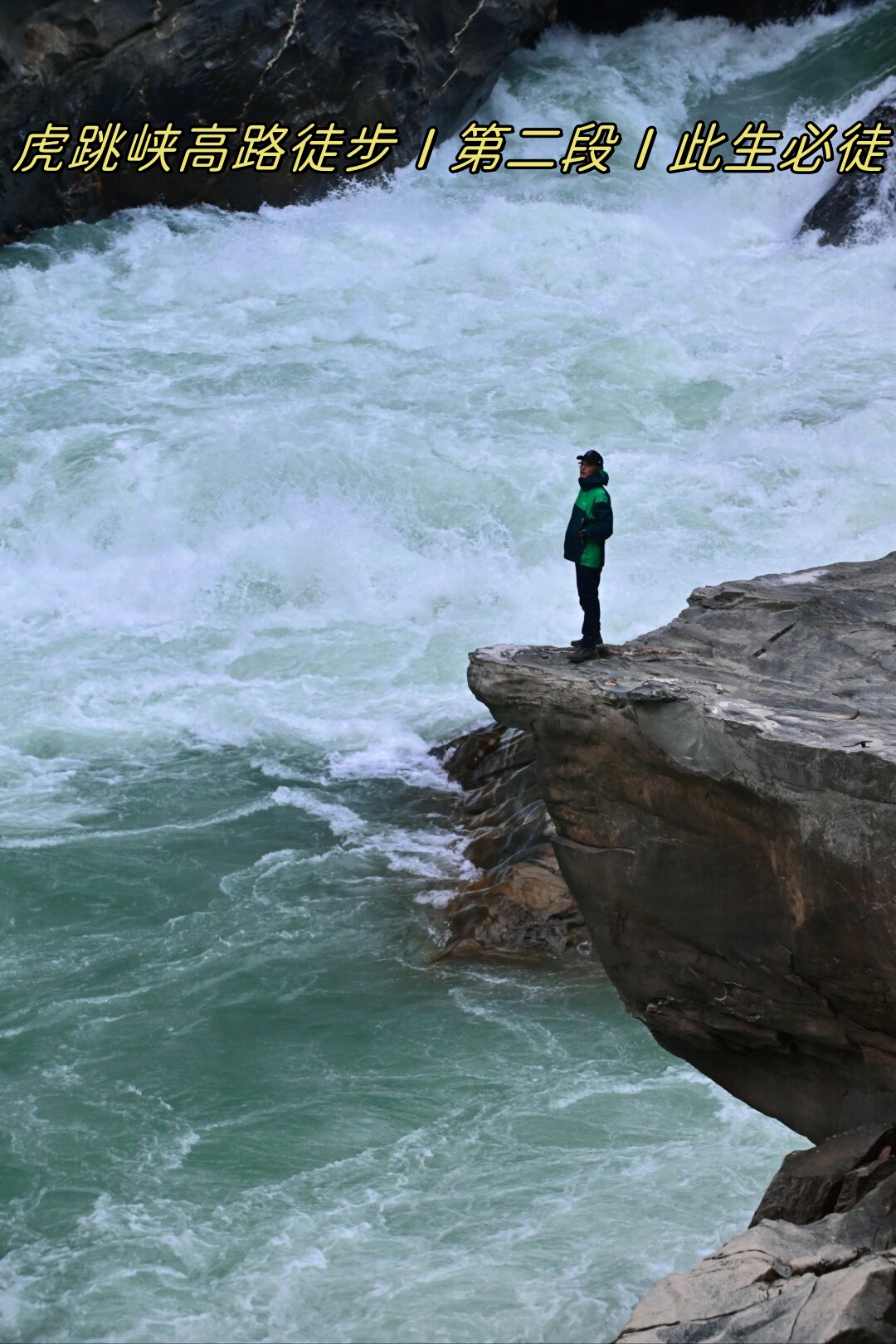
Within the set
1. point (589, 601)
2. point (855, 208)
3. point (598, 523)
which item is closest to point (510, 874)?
point (589, 601)

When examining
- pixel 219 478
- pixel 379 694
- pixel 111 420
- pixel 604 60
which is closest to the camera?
pixel 379 694

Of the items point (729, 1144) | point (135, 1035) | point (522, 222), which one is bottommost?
point (135, 1035)

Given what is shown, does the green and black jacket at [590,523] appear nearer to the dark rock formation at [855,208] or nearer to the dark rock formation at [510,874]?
the dark rock formation at [510,874]

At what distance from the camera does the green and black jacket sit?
611 centimetres

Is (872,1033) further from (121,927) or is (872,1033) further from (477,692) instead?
(121,927)

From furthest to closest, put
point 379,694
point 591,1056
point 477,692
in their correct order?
point 379,694 < point 591,1056 < point 477,692

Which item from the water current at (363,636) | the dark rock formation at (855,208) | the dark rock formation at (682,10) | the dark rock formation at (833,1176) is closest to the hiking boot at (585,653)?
the dark rock formation at (833,1176)

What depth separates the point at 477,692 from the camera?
5957mm

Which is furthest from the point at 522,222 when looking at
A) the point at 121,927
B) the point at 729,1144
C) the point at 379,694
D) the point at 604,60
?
the point at 729,1144

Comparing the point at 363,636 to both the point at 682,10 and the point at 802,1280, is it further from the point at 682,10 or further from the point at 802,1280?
the point at 682,10

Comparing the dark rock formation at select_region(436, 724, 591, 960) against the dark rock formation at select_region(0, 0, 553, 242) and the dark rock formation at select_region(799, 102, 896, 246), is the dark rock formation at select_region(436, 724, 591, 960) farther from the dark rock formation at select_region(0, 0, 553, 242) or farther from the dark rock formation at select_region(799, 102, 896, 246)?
the dark rock formation at select_region(0, 0, 553, 242)

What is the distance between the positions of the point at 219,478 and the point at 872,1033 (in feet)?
32.1

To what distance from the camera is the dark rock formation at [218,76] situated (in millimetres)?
18062

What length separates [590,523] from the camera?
6.13 meters
